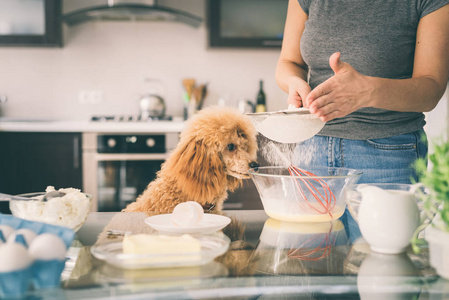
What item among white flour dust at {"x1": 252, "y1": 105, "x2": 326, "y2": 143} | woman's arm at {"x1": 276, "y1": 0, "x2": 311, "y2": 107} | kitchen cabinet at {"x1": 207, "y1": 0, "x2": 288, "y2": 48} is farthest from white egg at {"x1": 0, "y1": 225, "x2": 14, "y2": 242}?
kitchen cabinet at {"x1": 207, "y1": 0, "x2": 288, "y2": 48}

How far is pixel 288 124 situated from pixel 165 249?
1.63 feet

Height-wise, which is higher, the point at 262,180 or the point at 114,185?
the point at 262,180

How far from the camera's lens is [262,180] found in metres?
0.96

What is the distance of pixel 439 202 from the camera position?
0.61m

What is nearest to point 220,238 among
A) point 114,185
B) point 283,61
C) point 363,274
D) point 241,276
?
point 241,276

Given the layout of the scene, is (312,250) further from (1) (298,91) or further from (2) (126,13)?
(2) (126,13)

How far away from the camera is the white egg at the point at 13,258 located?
0.55m

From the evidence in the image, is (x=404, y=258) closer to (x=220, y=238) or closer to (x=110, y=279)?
(x=220, y=238)

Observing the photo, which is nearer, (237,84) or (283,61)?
(283,61)

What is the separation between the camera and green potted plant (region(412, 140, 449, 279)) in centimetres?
59

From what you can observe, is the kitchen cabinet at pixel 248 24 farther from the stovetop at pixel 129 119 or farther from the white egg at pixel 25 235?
the white egg at pixel 25 235

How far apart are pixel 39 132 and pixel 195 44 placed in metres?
1.42

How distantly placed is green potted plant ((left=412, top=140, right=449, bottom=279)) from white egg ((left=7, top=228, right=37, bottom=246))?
23.1 inches

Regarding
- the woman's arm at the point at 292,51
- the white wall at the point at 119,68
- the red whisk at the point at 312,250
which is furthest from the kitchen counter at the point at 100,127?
the red whisk at the point at 312,250
